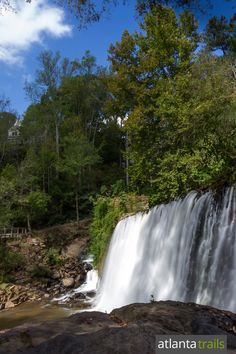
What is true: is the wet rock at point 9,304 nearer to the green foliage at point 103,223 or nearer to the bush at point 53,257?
the green foliage at point 103,223

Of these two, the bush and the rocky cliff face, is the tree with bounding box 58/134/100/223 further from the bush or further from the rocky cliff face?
the rocky cliff face

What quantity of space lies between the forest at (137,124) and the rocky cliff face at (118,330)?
4.41 meters

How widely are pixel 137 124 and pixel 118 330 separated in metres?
19.5

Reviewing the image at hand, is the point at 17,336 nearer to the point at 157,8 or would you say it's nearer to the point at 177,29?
the point at 157,8

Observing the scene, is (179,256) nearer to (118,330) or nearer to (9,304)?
(118,330)

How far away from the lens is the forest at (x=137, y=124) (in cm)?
1380

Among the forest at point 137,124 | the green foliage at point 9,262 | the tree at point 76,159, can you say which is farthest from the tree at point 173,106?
the tree at point 76,159

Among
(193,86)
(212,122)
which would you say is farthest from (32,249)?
(212,122)

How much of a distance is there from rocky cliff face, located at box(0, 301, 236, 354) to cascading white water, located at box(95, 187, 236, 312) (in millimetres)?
3545

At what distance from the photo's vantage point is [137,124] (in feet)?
74.8

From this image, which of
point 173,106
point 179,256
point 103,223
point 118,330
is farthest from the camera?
point 103,223

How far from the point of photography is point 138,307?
204 inches

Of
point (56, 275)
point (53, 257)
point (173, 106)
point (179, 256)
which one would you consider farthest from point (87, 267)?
point (179, 256)

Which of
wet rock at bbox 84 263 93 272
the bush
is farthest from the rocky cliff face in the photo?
the bush
